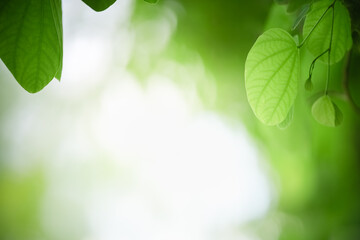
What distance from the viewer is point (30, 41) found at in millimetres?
352

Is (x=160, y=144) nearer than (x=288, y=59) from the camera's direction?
No

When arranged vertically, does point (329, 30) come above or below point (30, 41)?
above

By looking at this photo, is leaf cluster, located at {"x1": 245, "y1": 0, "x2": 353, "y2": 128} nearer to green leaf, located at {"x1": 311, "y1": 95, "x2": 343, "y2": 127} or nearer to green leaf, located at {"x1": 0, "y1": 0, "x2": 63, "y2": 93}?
green leaf, located at {"x1": 311, "y1": 95, "x2": 343, "y2": 127}

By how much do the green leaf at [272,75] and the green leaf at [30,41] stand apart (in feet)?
0.63

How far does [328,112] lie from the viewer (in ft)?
1.31

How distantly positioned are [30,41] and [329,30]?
12.0 inches

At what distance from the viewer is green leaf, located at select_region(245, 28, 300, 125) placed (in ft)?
1.20

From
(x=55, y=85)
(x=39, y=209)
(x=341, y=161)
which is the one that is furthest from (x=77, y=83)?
(x=341, y=161)

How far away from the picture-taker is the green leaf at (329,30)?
40 centimetres

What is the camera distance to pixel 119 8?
1.62m

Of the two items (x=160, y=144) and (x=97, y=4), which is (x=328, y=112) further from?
(x=160, y=144)

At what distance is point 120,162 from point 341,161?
1123mm

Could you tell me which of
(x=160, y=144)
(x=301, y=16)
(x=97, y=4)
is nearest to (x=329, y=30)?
(x=301, y=16)

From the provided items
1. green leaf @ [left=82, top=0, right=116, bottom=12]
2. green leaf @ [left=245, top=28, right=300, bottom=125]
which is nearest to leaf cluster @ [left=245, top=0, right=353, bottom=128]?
green leaf @ [left=245, top=28, right=300, bottom=125]
